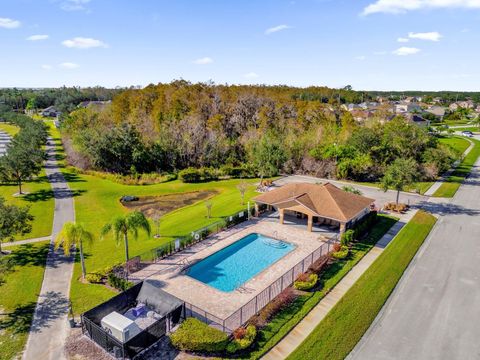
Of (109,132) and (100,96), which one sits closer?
(109,132)

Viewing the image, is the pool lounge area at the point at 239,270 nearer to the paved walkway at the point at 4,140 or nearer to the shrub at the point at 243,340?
the shrub at the point at 243,340

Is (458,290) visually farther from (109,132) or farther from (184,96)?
(184,96)

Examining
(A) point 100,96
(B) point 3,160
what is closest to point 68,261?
(B) point 3,160

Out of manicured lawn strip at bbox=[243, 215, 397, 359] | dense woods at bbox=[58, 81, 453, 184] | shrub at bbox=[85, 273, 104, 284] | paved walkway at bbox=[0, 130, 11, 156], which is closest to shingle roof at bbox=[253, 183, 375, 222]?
manicured lawn strip at bbox=[243, 215, 397, 359]

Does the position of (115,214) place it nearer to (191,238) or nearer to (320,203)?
(191,238)

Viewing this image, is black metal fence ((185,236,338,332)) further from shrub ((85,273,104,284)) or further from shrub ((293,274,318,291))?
shrub ((85,273,104,284))

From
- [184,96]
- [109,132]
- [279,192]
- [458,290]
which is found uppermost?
[184,96]
